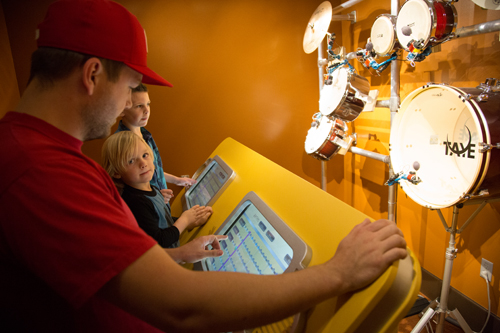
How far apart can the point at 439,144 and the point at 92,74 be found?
1.56 meters

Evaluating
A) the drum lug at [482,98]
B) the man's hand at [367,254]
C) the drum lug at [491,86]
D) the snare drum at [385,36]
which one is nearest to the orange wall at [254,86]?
the snare drum at [385,36]

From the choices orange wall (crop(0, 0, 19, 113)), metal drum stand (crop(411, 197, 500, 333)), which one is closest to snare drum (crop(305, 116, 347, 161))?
metal drum stand (crop(411, 197, 500, 333))

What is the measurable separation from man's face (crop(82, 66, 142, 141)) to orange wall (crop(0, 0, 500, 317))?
2024mm

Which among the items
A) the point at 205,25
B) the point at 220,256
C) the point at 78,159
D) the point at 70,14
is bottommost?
the point at 220,256

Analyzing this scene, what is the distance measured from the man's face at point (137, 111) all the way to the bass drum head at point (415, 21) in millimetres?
1521

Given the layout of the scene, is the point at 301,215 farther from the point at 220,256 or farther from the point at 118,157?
the point at 118,157

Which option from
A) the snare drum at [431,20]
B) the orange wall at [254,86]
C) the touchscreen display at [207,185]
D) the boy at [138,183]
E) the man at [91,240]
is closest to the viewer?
the man at [91,240]

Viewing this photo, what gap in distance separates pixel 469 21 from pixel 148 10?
2.32 metres

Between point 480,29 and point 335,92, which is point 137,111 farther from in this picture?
point 480,29

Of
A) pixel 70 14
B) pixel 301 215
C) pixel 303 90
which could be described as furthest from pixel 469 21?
pixel 70 14

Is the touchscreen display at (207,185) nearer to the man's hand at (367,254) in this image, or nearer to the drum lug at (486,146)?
the man's hand at (367,254)

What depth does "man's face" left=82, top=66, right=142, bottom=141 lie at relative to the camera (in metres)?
0.65

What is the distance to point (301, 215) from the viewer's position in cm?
84

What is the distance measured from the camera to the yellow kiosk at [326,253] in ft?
1.81
